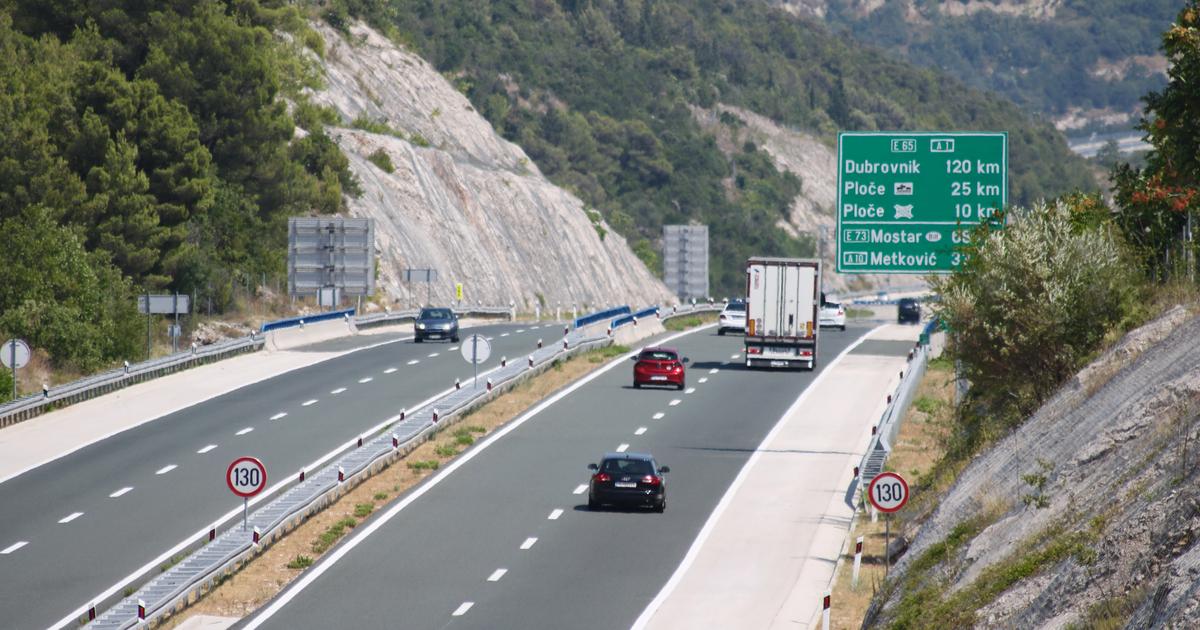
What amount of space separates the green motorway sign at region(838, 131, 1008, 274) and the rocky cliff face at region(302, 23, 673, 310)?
47.3 metres

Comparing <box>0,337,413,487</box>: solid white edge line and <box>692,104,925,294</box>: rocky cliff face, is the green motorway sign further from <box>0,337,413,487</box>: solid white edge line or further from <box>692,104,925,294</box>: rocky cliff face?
<box>692,104,925,294</box>: rocky cliff face

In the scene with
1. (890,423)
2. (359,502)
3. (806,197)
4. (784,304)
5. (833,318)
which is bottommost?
(359,502)

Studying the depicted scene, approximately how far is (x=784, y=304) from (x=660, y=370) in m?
5.61

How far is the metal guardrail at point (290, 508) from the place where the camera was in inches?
944

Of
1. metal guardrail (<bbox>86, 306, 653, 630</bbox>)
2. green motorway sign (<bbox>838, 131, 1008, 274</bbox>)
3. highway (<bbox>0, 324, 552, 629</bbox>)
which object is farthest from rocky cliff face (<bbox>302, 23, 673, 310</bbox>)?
green motorway sign (<bbox>838, 131, 1008, 274</bbox>)

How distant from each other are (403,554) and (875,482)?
8456mm

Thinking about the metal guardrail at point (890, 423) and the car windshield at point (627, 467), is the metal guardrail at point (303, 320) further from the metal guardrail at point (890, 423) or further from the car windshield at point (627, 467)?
the car windshield at point (627, 467)

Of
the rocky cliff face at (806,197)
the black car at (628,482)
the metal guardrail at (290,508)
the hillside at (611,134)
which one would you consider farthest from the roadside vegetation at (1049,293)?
the rocky cliff face at (806,197)

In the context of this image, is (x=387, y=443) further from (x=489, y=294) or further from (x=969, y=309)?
(x=489, y=294)

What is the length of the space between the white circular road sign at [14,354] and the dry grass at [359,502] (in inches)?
441

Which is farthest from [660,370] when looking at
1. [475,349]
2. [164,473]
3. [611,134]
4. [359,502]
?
[611,134]

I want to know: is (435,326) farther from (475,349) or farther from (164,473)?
(164,473)

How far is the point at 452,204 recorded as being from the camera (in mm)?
103062

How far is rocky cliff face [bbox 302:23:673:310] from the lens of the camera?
3728 inches
